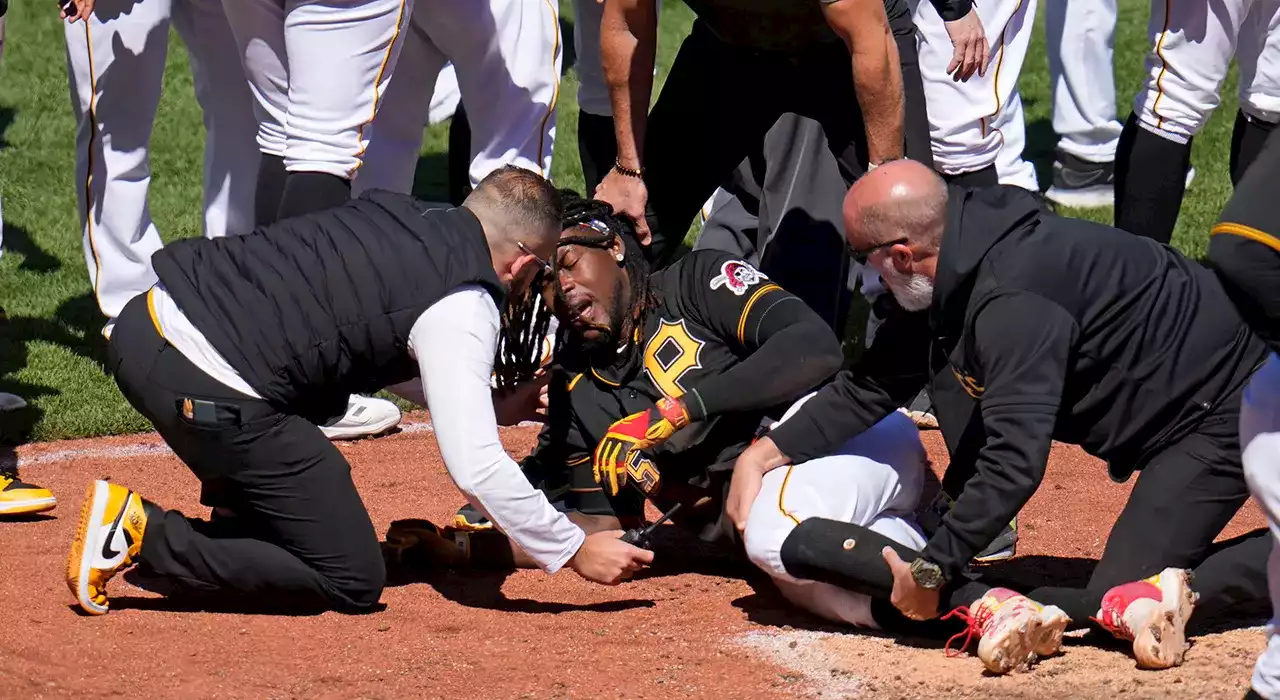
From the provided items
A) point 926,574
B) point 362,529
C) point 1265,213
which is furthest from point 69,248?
point 1265,213

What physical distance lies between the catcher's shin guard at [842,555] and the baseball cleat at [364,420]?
7.40ft

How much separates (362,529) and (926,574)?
54.5 inches

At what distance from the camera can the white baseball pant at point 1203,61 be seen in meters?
5.40

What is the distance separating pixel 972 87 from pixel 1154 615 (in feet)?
8.85

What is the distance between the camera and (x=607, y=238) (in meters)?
4.57

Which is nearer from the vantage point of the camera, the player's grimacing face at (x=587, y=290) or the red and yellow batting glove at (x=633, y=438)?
the red and yellow batting glove at (x=633, y=438)

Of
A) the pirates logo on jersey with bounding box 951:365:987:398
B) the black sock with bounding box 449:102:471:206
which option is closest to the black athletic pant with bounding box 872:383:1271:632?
the pirates logo on jersey with bounding box 951:365:987:398

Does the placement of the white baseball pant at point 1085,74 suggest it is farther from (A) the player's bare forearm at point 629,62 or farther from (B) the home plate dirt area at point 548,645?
(A) the player's bare forearm at point 629,62

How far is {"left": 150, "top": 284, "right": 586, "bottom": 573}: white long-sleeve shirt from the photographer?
392cm

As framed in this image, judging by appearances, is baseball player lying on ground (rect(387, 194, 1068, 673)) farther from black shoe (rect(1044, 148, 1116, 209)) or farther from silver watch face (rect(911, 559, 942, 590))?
black shoe (rect(1044, 148, 1116, 209))

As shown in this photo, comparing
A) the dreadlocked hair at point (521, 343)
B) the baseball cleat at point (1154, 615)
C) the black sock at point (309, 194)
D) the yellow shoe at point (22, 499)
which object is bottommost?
the yellow shoe at point (22, 499)

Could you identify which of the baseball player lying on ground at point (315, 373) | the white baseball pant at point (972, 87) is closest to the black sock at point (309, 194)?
the baseball player lying on ground at point (315, 373)

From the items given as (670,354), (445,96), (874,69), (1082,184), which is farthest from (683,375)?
(445,96)

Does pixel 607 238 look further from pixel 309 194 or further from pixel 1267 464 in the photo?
pixel 1267 464
